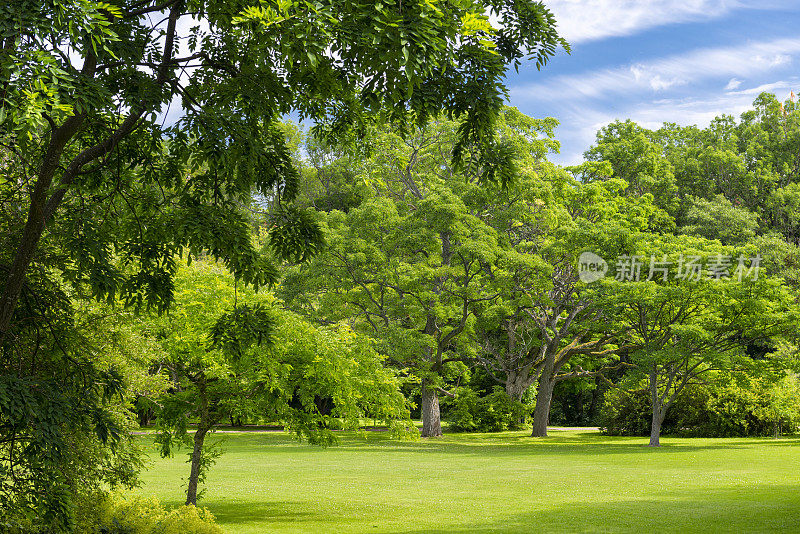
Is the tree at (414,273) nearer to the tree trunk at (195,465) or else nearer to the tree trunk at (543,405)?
the tree trunk at (543,405)

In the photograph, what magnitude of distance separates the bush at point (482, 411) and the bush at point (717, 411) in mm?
4562

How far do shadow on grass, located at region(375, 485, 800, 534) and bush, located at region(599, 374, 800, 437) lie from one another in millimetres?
17639

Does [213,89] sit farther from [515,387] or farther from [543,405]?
[515,387]

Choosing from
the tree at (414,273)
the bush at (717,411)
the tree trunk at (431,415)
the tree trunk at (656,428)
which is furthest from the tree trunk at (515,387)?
the tree trunk at (656,428)

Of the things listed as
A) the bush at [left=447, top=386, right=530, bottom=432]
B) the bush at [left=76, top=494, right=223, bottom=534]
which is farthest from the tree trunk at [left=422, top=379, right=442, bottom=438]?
the bush at [left=76, top=494, right=223, bottom=534]

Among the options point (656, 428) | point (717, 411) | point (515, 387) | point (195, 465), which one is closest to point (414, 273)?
point (515, 387)

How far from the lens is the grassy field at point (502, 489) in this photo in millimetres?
13008

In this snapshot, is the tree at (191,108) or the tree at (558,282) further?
the tree at (558,282)

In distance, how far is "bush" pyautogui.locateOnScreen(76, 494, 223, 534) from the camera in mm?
9344

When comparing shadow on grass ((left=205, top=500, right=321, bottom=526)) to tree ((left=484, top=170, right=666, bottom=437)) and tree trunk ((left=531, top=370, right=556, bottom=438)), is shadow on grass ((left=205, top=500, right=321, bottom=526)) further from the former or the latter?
tree trunk ((left=531, top=370, right=556, bottom=438))

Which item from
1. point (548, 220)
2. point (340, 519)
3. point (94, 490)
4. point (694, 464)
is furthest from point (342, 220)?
point (94, 490)

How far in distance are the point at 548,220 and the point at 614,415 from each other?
36.6 feet

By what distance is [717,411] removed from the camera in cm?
3556

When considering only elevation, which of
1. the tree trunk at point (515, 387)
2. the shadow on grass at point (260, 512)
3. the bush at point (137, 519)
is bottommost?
the shadow on grass at point (260, 512)
